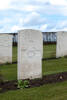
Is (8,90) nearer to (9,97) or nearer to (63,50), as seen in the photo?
(9,97)

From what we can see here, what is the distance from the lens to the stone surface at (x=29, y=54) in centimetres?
570

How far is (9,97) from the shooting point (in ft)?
14.0

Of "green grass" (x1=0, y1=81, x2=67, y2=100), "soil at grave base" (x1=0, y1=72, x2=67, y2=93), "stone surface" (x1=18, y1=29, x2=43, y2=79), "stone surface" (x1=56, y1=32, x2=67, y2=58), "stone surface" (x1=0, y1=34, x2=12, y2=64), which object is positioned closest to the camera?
"green grass" (x1=0, y1=81, x2=67, y2=100)

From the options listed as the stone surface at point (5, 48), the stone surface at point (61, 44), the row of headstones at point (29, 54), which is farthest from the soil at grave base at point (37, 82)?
the stone surface at point (61, 44)

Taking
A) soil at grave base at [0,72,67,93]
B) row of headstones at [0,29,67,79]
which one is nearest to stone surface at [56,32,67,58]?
soil at grave base at [0,72,67,93]

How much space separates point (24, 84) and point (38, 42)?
155 centimetres

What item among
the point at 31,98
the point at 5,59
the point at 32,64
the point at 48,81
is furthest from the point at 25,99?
the point at 5,59

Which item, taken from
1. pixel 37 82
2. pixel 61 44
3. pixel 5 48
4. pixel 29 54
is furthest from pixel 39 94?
pixel 61 44

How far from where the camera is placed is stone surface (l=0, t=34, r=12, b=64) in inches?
378

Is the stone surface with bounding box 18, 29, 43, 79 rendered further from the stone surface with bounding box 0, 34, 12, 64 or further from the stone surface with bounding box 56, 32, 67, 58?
the stone surface with bounding box 56, 32, 67, 58

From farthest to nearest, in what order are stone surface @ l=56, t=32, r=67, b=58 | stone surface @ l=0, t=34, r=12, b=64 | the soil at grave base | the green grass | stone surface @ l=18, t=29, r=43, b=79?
stone surface @ l=56, t=32, r=67, b=58 < stone surface @ l=0, t=34, r=12, b=64 < stone surface @ l=18, t=29, r=43, b=79 < the soil at grave base < the green grass

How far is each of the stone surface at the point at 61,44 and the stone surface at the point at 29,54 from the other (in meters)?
5.21

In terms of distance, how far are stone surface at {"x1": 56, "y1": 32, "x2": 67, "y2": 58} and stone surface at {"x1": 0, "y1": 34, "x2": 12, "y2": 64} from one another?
9.46 feet

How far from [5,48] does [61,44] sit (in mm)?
3385
